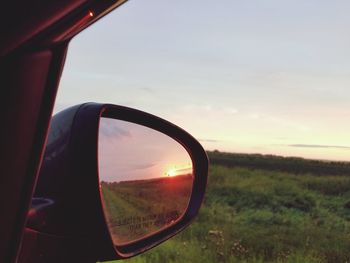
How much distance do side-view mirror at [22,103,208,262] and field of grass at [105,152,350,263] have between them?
17.2 feet

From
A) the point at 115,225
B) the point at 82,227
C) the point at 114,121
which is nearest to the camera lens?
the point at 82,227

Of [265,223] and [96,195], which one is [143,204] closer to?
A: [96,195]

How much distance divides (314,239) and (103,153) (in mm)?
15036

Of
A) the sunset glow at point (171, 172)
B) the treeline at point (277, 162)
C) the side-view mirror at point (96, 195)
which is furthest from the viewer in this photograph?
the treeline at point (277, 162)

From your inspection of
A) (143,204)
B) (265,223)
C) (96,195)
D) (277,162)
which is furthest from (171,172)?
(277,162)

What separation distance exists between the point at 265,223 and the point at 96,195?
19.9 metres

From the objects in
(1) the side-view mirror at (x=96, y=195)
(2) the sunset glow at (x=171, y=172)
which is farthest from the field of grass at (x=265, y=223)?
(1) the side-view mirror at (x=96, y=195)

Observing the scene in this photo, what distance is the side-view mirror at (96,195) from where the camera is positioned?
86cm

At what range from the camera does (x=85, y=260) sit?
888mm

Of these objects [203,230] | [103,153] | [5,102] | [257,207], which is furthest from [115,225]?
[257,207]

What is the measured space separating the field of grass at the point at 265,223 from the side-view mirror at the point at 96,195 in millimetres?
5246

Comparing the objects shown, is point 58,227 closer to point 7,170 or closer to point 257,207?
point 7,170

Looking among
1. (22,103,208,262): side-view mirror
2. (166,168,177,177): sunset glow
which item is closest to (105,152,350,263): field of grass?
(166,168,177,177): sunset glow

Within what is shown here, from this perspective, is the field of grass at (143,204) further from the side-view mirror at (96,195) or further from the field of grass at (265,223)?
the field of grass at (265,223)
